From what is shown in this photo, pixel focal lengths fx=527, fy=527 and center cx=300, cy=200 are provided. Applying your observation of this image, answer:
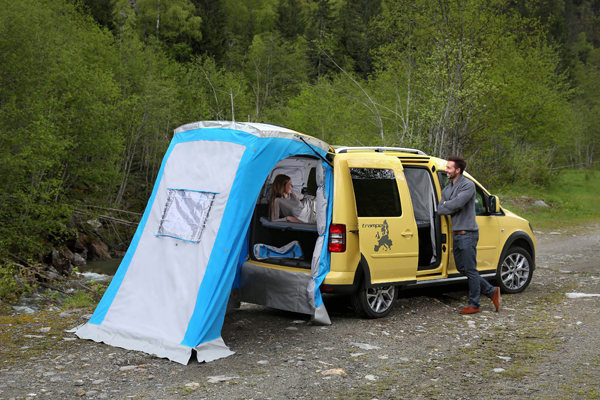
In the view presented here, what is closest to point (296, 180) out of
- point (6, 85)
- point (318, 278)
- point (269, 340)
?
point (318, 278)

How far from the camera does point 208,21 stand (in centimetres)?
4909

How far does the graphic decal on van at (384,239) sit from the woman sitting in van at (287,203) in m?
1.09

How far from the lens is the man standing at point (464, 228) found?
22.9 feet

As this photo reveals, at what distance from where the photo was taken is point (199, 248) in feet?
17.9

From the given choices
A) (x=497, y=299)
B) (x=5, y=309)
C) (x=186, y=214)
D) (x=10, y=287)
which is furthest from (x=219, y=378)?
(x=10, y=287)

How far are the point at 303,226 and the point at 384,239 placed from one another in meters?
1.08

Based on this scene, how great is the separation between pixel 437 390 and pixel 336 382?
84 cm

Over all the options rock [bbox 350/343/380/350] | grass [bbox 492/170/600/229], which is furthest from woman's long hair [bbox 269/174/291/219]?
grass [bbox 492/170/600/229]

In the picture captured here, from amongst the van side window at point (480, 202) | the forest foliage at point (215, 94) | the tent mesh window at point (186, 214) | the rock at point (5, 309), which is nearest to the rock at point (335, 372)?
the tent mesh window at point (186, 214)

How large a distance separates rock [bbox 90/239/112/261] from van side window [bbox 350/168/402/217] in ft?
61.8

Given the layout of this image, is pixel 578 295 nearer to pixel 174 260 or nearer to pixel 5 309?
pixel 174 260

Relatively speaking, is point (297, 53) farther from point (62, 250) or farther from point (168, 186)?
point (168, 186)

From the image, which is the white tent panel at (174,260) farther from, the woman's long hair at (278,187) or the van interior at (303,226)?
the woman's long hair at (278,187)

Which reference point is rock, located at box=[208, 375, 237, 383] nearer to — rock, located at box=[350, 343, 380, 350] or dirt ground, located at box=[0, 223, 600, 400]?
dirt ground, located at box=[0, 223, 600, 400]
